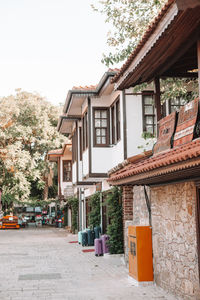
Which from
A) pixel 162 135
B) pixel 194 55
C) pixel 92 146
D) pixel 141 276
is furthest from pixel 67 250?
pixel 194 55

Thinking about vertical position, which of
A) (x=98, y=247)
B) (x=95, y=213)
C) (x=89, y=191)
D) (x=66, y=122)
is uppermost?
(x=66, y=122)

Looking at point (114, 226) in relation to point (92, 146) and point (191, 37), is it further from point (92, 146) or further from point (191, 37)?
point (191, 37)

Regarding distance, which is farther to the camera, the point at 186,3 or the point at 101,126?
the point at 101,126

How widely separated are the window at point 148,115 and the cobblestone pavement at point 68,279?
4436 millimetres

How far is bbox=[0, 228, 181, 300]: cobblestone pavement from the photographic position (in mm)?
8578

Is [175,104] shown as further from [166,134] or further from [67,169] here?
[67,169]

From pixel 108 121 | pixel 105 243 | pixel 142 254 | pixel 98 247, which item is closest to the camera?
pixel 142 254

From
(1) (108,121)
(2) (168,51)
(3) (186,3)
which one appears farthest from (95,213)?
(3) (186,3)

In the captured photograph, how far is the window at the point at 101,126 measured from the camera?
17234mm

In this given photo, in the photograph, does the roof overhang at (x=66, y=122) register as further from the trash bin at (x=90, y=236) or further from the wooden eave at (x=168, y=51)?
the wooden eave at (x=168, y=51)

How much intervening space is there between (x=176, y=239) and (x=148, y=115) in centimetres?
769

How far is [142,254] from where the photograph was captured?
369 inches

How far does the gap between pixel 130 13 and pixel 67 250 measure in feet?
30.9

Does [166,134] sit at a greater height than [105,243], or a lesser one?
greater
